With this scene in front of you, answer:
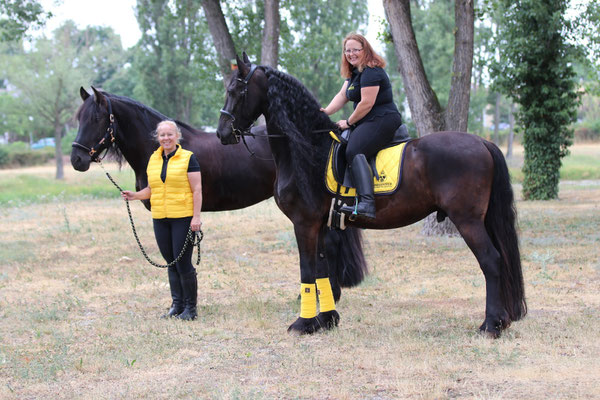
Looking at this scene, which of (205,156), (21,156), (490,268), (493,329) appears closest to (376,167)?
(490,268)

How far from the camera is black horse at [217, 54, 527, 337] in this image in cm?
556

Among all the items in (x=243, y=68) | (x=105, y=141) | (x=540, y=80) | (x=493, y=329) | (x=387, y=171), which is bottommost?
(x=493, y=329)

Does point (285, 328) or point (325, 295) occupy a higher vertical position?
point (325, 295)

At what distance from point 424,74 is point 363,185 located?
20.4ft

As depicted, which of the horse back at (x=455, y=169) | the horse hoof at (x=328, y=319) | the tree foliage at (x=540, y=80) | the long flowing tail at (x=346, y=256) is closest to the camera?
the horse back at (x=455, y=169)

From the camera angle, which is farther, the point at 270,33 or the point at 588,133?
the point at 588,133

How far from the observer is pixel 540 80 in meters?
18.6

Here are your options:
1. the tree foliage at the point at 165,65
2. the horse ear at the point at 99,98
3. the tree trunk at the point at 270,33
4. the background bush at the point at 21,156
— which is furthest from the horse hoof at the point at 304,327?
the background bush at the point at 21,156

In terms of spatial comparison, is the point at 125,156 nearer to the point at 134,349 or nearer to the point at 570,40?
the point at 134,349

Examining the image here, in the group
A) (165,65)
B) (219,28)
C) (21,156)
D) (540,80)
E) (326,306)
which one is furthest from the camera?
(21,156)

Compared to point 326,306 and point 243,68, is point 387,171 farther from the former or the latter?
point 243,68

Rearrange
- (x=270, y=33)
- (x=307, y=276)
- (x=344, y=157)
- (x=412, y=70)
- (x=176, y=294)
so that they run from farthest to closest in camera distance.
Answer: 1. (x=270, y=33)
2. (x=412, y=70)
3. (x=176, y=294)
4. (x=307, y=276)
5. (x=344, y=157)

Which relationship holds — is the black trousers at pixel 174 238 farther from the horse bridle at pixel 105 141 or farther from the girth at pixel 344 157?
the girth at pixel 344 157

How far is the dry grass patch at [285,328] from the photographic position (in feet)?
15.0
